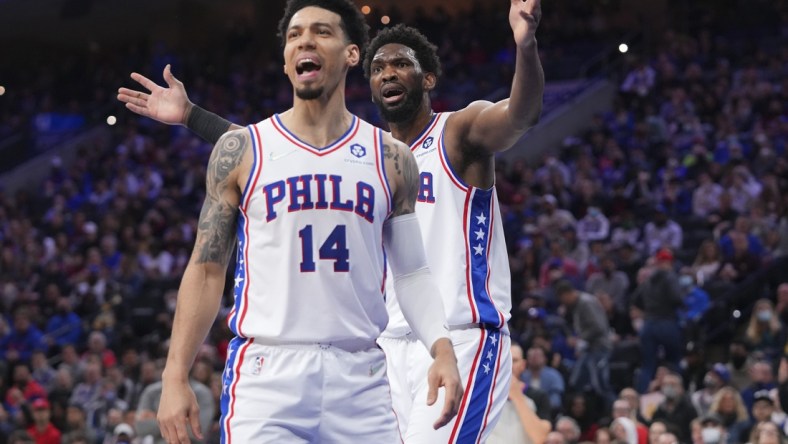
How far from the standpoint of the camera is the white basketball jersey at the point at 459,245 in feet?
19.3

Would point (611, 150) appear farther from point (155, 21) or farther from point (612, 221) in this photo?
point (155, 21)

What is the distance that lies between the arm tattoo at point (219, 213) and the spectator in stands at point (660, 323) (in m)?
10.1

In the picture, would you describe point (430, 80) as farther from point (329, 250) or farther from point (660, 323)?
point (660, 323)

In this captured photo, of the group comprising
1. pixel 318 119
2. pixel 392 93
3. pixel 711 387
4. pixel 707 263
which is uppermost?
pixel 392 93

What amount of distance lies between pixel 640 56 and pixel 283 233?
2117cm

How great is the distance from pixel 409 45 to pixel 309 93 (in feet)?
6.06

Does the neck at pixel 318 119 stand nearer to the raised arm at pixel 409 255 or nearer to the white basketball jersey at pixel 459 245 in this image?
the raised arm at pixel 409 255

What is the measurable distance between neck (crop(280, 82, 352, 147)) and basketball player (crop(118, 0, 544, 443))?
1123 millimetres

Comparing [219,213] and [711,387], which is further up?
[219,213]

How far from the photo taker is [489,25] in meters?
28.1

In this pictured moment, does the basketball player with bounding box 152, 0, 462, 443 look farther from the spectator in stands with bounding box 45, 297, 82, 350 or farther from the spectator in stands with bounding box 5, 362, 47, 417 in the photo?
the spectator in stands with bounding box 45, 297, 82, 350

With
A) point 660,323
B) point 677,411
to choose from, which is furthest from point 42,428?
point 677,411

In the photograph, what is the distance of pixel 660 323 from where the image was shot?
1419 cm

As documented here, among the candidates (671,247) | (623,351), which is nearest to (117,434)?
(623,351)
